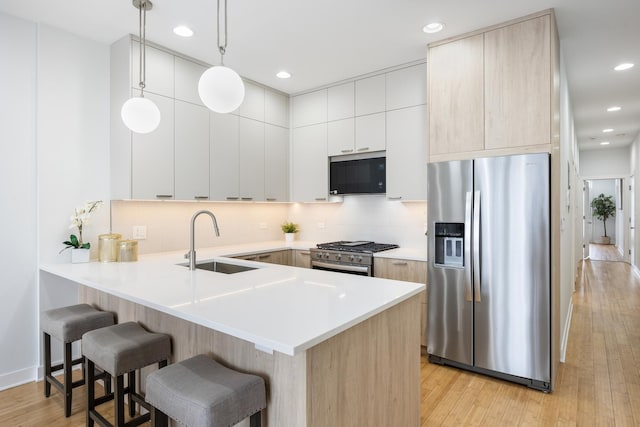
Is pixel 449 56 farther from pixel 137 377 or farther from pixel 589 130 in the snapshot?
pixel 589 130

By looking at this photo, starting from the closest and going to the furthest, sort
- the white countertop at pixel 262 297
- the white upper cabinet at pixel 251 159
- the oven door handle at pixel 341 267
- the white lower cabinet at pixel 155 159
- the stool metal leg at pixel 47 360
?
the white countertop at pixel 262 297
the stool metal leg at pixel 47 360
the white lower cabinet at pixel 155 159
the oven door handle at pixel 341 267
the white upper cabinet at pixel 251 159

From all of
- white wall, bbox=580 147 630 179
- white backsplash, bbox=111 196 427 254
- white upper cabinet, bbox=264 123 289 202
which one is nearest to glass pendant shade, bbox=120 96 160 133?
white backsplash, bbox=111 196 427 254

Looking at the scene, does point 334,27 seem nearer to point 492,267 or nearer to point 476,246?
point 476,246

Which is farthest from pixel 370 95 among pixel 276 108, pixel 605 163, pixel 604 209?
pixel 604 209

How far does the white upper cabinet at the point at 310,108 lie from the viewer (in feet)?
13.7

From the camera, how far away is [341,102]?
13.2 ft

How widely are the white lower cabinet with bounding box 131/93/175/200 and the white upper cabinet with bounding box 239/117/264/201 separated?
0.81 metres

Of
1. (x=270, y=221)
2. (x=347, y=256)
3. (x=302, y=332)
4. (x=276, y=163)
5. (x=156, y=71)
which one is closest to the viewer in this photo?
(x=302, y=332)

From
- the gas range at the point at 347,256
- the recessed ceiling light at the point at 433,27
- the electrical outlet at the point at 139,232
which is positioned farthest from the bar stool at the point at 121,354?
the recessed ceiling light at the point at 433,27

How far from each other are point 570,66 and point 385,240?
8.30 ft

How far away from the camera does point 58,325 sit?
227 centimetres

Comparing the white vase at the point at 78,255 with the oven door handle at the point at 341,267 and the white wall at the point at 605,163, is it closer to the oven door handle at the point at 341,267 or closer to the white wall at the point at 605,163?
the oven door handle at the point at 341,267

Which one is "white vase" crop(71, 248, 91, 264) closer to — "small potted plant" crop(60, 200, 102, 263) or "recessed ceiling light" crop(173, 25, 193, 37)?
"small potted plant" crop(60, 200, 102, 263)

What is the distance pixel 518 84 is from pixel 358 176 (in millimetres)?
1733
